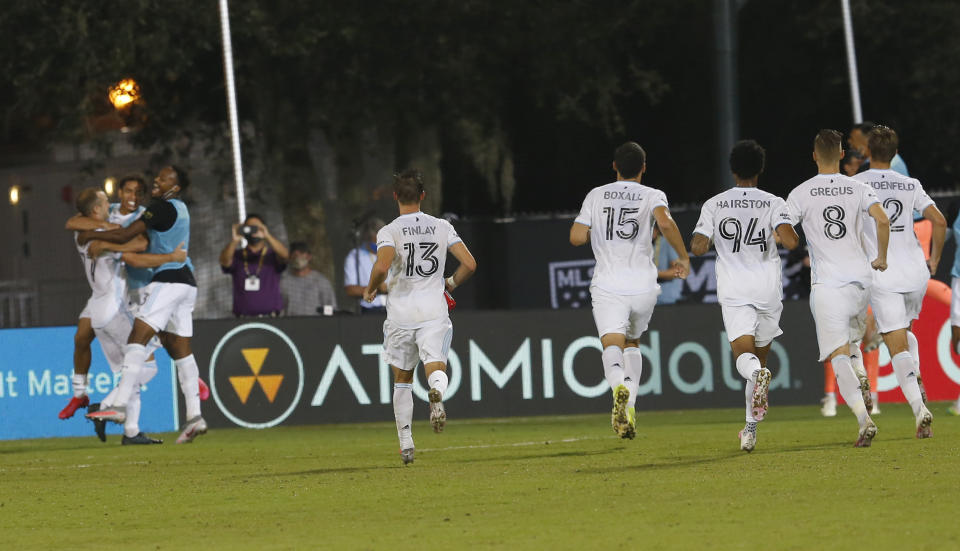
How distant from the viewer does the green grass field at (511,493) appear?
813cm

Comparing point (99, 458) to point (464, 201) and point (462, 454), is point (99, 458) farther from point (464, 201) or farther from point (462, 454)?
point (464, 201)

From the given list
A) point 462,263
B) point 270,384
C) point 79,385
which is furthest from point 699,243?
point 270,384

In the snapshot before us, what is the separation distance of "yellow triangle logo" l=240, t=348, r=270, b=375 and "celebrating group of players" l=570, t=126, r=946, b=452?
6.41 meters

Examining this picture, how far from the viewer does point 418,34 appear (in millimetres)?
25281

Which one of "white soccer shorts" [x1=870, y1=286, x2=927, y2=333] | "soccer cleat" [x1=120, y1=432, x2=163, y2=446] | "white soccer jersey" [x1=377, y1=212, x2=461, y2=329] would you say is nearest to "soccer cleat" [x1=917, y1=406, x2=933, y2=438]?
"white soccer shorts" [x1=870, y1=286, x2=927, y2=333]

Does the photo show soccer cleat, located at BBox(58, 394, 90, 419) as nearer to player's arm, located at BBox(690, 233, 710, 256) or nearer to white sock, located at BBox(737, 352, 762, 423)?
player's arm, located at BBox(690, 233, 710, 256)

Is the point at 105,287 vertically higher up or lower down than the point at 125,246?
lower down

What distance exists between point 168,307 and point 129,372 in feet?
2.14

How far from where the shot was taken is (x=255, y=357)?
18219mm

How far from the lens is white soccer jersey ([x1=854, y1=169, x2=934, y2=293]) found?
12.7m

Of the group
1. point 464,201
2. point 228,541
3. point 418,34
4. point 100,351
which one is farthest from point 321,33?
point 228,541

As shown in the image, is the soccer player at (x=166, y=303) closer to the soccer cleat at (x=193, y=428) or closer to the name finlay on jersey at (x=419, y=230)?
the soccer cleat at (x=193, y=428)

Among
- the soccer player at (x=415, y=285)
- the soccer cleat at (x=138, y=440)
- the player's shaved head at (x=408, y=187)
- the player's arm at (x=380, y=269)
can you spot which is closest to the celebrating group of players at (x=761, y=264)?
the soccer player at (x=415, y=285)

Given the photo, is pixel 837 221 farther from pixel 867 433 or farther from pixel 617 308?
pixel 617 308
